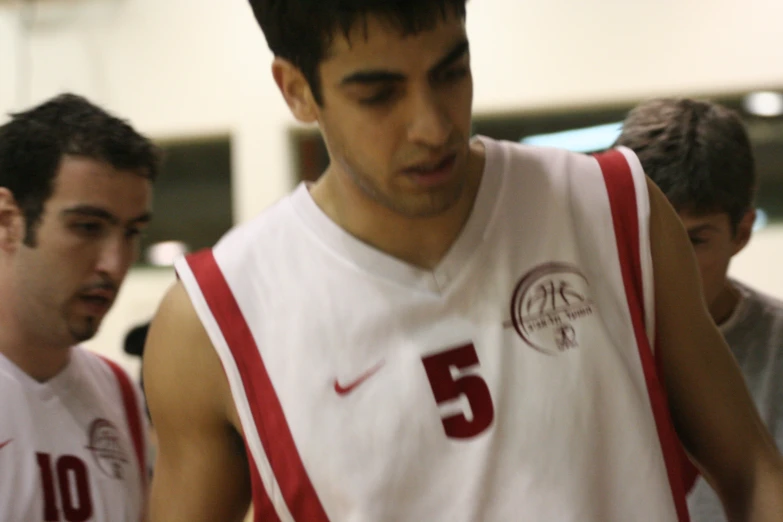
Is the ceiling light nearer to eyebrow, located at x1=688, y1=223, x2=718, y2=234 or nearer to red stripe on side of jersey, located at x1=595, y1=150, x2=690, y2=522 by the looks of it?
eyebrow, located at x1=688, y1=223, x2=718, y2=234

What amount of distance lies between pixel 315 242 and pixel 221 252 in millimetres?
109

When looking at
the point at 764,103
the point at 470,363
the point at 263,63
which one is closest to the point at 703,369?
the point at 470,363

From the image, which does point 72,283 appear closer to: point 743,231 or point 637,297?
point 637,297

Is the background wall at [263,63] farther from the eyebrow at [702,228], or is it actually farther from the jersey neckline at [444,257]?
the jersey neckline at [444,257]

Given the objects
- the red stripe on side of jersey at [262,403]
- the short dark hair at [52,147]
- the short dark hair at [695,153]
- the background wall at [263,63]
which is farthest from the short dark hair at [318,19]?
the background wall at [263,63]

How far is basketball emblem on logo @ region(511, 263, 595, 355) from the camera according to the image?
0.95 meters

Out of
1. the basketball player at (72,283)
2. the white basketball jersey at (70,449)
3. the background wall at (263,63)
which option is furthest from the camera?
the background wall at (263,63)

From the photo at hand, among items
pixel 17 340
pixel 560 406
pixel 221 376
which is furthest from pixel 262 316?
pixel 17 340

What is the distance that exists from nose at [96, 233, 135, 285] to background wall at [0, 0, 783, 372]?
2111 mm

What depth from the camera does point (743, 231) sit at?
152 cm

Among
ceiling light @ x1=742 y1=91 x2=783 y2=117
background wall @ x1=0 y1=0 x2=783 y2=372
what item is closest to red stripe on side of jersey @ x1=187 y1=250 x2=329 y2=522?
background wall @ x1=0 y1=0 x2=783 y2=372

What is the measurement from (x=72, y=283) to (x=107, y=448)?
305 millimetres

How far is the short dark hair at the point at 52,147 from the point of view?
161 cm

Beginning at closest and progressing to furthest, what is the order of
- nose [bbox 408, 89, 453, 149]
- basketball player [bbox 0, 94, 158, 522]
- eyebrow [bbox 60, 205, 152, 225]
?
nose [bbox 408, 89, 453, 149], basketball player [bbox 0, 94, 158, 522], eyebrow [bbox 60, 205, 152, 225]
